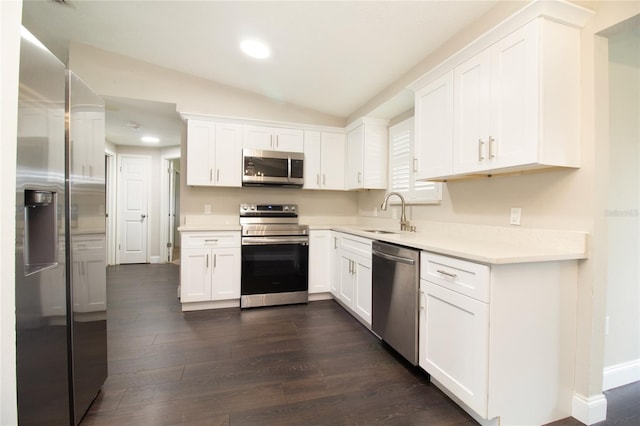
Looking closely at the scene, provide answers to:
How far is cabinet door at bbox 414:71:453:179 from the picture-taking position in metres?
2.02

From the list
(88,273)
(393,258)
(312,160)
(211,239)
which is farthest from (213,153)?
(393,258)

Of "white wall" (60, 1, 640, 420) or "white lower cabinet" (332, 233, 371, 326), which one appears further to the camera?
"white lower cabinet" (332, 233, 371, 326)

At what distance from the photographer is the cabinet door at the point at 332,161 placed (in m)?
3.73

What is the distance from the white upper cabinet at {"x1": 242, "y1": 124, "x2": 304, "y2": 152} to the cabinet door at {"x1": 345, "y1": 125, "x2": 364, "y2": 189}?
2.11 feet

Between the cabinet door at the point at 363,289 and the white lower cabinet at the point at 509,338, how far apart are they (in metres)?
0.93

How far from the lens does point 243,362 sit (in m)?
2.06

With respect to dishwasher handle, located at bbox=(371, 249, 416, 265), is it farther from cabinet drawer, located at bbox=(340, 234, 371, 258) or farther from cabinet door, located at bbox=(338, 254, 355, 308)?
cabinet door, located at bbox=(338, 254, 355, 308)

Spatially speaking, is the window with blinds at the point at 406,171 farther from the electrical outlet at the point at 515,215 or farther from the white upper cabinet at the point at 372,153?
the electrical outlet at the point at 515,215

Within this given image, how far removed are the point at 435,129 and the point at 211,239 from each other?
8.23 feet

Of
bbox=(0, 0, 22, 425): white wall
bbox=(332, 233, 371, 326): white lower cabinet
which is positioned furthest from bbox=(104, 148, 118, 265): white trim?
bbox=(0, 0, 22, 425): white wall

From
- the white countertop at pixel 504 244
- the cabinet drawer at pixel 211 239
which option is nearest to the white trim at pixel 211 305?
the cabinet drawer at pixel 211 239

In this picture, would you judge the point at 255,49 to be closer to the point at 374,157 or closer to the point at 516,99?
the point at 374,157

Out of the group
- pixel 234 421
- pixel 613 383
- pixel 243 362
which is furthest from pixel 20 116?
pixel 613 383

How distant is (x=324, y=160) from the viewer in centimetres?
373
